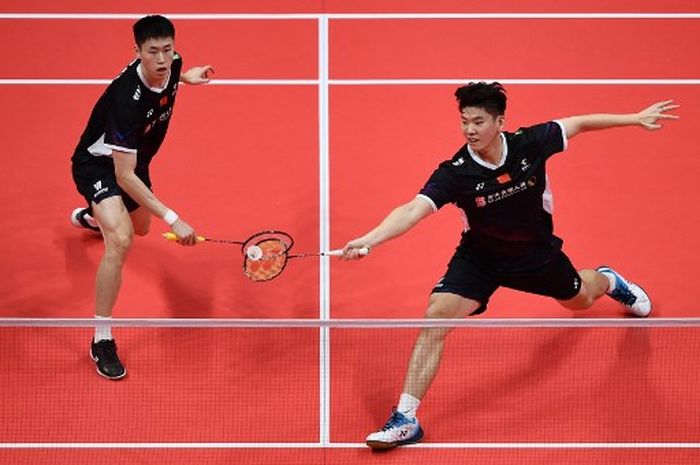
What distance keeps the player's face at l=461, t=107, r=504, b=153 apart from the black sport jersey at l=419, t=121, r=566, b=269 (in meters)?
0.14

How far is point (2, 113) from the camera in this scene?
10023 millimetres

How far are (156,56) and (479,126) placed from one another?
1879mm

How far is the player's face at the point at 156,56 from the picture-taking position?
24.5ft

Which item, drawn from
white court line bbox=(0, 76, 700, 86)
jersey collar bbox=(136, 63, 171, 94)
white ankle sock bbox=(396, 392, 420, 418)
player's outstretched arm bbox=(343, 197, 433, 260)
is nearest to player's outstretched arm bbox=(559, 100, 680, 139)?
player's outstretched arm bbox=(343, 197, 433, 260)

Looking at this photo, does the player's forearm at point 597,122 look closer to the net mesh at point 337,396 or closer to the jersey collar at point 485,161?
the jersey collar at point 485,161

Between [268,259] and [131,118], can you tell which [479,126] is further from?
[131,118]

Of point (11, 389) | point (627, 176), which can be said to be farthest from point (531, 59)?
point (11, 389)

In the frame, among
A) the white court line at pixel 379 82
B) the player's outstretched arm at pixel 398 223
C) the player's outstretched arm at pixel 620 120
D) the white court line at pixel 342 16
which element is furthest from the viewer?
the white court line at pixel 342 16

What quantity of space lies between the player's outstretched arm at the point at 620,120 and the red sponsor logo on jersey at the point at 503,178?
455 millimetres

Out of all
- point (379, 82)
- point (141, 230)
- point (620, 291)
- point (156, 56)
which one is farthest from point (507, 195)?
point (379, 82)

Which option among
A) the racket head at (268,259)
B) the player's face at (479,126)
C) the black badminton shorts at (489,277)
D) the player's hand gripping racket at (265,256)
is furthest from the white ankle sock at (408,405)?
the player's face at (479,126)

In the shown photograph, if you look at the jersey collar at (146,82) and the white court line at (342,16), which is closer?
the jersey collar at (146,82)

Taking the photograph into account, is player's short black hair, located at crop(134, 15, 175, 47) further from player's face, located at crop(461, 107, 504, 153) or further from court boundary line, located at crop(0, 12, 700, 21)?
court boundary line, located at crop(0, 12, 700, 21)

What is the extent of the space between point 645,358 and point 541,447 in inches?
39.7
